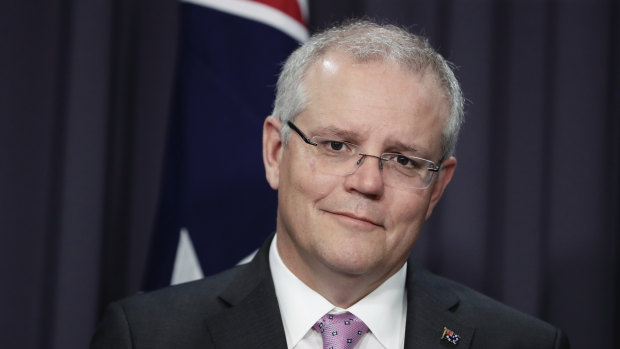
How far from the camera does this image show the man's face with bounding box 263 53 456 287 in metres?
1.67

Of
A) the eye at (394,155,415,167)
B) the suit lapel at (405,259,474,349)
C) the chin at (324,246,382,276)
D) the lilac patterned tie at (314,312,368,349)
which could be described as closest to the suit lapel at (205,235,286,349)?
the lilac patterned tie at (314,312,368,349)

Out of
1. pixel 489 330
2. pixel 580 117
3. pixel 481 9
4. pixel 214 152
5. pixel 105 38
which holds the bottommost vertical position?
pixel 489 330

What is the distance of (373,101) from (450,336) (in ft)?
2.14

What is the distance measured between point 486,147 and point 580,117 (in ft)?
1.30

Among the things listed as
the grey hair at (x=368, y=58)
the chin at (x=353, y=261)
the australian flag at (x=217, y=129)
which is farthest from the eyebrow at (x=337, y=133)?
the australian flag at (x=217, y=129)

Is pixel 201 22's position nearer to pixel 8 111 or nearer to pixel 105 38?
pixel 105 38

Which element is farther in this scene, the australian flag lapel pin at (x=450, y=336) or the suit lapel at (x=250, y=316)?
the australian flag lapel pin at (x=450, y=336)

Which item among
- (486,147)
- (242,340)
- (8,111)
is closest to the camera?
(242,340)

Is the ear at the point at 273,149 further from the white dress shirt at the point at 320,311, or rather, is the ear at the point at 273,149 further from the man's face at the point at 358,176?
the white dress shirt at the point at 320,311

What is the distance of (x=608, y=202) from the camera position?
282cm

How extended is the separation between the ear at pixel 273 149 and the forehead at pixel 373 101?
0.46 feet

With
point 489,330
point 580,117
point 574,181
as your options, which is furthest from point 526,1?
point 489,330

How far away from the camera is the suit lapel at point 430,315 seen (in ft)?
6.00

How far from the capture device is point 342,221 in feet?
5.47
